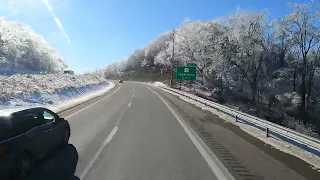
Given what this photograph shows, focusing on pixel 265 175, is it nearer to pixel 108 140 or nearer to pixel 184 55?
pixel 108 140

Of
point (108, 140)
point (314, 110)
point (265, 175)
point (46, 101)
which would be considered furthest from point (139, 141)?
point (314, 110)

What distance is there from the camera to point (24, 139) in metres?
6.55

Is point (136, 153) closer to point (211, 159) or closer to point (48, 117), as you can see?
point (211, 159)

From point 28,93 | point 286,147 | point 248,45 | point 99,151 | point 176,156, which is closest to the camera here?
point 176,156

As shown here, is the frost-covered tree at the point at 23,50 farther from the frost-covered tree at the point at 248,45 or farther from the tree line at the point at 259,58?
the frost-covered tree at the point at 248,45

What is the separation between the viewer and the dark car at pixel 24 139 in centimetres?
596

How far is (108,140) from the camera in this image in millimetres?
10367

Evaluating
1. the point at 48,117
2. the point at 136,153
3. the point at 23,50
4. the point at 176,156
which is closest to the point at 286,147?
the point at 176,156

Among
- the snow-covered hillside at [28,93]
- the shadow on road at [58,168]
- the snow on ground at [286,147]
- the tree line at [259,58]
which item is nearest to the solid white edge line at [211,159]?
the snow on ground at [286,147]

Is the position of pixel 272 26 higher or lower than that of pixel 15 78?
higher

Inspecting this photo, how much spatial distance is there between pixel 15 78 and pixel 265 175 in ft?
81.7

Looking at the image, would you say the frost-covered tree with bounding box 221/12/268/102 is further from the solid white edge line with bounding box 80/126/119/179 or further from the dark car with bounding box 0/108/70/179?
the dark car with bounding box 0/108/70/179

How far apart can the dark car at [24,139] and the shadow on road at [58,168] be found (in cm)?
16

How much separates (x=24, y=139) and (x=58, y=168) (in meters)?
1.01
